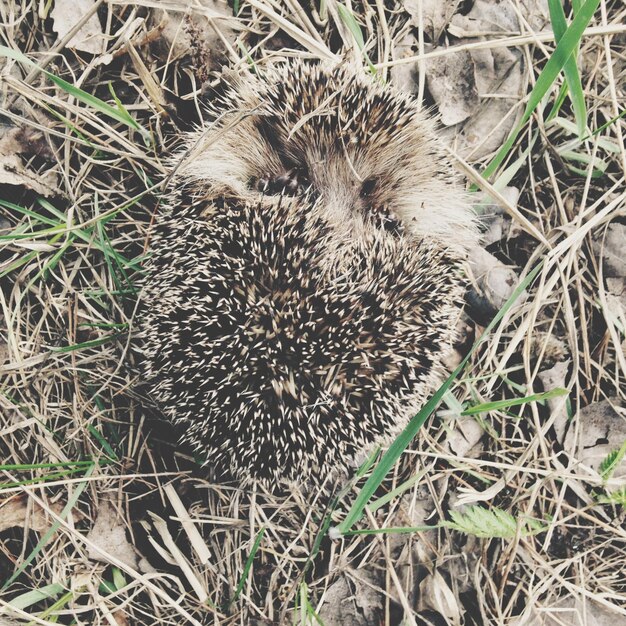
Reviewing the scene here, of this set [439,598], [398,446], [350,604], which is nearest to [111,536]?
[350,604]

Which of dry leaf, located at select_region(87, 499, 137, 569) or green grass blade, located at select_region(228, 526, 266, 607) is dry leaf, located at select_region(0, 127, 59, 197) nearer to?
dry leaf, located at select_region(87, 499, 137, 569)

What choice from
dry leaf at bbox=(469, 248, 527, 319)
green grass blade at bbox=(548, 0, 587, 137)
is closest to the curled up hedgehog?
dry leaf at bbox=(469, 248, 527, 319)

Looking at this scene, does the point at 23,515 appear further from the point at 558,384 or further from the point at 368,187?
the point at 558,384

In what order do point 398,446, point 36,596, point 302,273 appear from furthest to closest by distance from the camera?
point 36,596
point 398,446
point 302,273

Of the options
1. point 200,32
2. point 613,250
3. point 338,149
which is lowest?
point 613,250

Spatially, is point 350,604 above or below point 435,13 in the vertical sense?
below

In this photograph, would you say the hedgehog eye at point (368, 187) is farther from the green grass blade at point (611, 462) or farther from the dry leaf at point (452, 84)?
the green grass blade at point (611, 462)

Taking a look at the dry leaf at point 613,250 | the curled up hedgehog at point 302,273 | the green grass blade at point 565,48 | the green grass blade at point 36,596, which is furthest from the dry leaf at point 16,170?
the dry leaf at point 613,250
